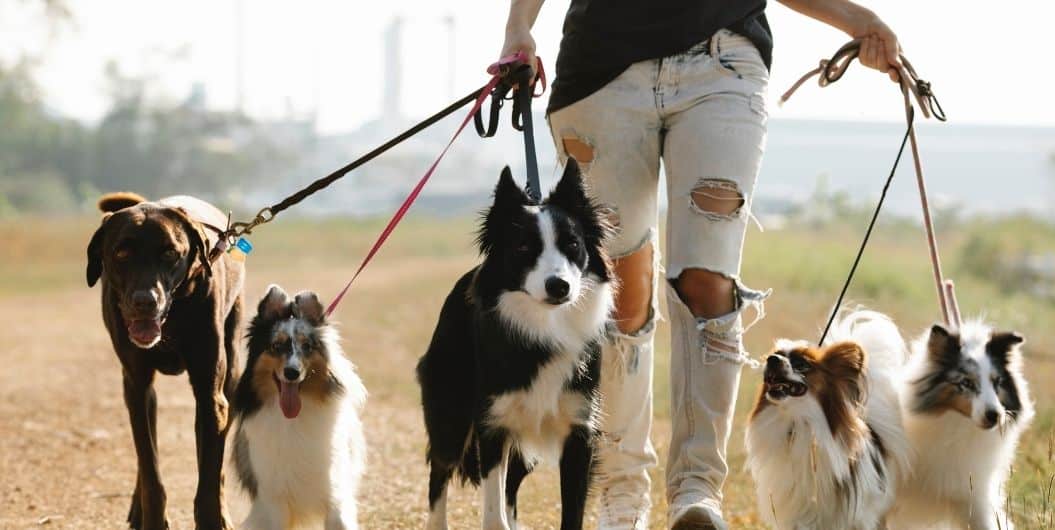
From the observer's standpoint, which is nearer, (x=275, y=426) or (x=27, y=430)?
(x=275, y=426)

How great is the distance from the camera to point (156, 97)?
65250 millimetres

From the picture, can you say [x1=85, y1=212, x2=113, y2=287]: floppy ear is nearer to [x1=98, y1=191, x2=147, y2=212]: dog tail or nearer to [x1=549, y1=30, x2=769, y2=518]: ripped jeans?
[x1=98, y1=191, x2=147, y2=212]: dog tail

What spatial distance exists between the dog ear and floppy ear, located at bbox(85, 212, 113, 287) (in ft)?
2.61

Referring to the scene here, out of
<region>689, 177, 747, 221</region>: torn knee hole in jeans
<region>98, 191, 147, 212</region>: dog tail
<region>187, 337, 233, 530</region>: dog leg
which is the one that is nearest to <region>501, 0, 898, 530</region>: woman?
<region>689, 177, 747, 221</region>: torn knee hole in jeans

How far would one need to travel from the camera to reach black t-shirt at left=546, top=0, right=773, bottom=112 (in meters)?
5.20

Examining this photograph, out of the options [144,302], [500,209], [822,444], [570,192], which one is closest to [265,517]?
[144,302]

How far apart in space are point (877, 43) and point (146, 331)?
2.98 m

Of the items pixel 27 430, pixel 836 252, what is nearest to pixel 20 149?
pixel 836 252

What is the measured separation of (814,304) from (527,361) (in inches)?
680

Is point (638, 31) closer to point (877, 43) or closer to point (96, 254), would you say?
point (877, 43)

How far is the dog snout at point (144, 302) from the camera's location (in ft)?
16.8

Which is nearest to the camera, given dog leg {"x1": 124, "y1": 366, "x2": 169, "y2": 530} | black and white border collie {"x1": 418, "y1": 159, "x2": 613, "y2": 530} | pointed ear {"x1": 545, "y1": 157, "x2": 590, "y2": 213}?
black and white border collie {"x1": 418, "y1": 159, "x2": 613, "y2": 530}

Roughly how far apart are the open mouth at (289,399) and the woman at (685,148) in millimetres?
1197

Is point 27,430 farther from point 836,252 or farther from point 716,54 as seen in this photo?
point 836,252
